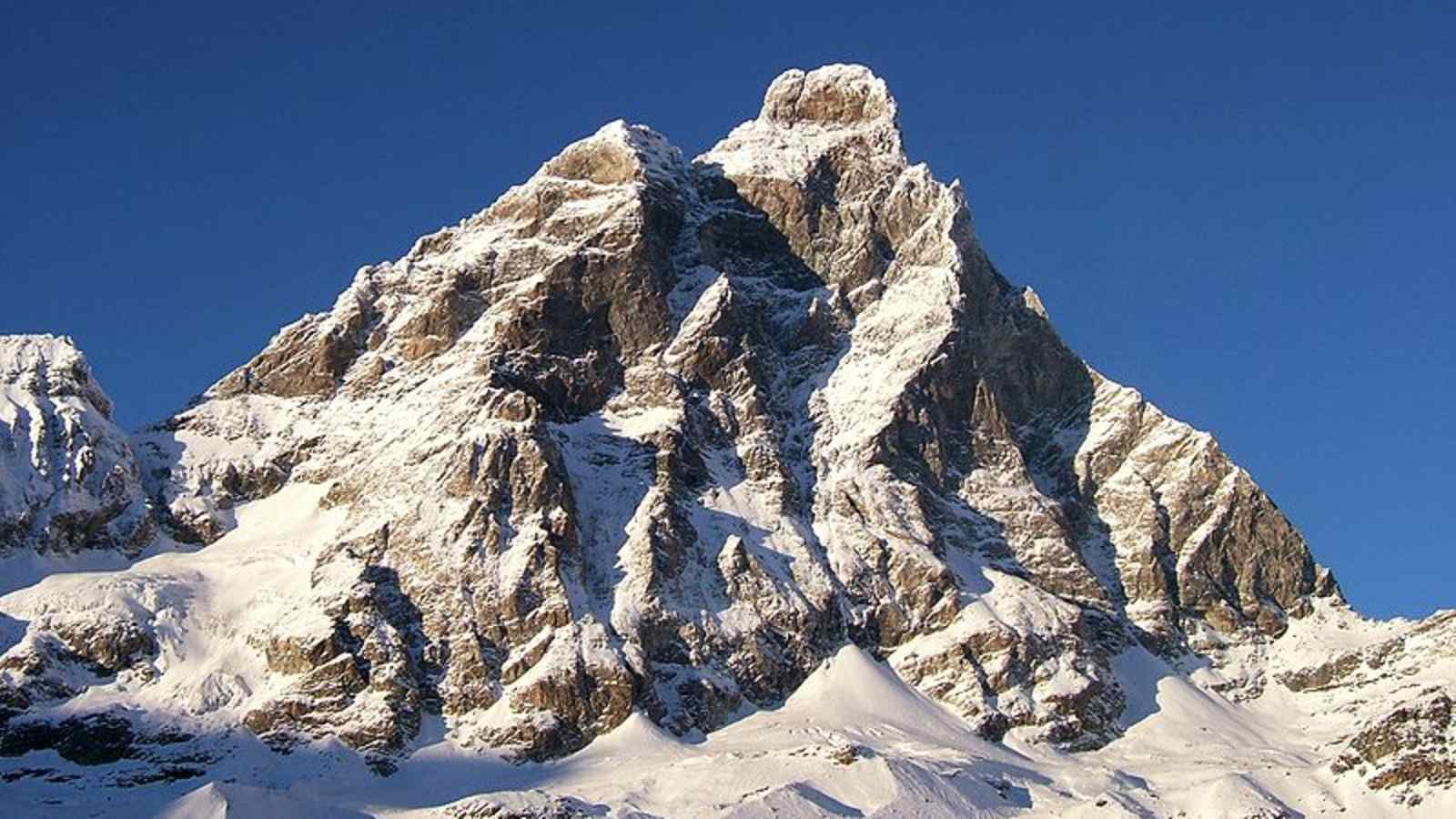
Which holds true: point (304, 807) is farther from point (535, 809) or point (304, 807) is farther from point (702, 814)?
point (702, 814)

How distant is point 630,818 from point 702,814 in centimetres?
707

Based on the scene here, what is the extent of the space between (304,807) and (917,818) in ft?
196

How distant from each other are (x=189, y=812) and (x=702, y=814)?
4858cm

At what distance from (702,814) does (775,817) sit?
7294 mm

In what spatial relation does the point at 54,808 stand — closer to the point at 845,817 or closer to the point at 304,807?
the point at 304,807

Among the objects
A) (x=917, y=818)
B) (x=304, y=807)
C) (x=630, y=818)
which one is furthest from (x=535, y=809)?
(x=917, y=818)

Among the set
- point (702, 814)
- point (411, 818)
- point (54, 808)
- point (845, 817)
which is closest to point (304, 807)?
point (411, 818)

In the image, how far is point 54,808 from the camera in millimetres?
195500

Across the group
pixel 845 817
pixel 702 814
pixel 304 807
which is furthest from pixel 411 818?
pixel 845 817

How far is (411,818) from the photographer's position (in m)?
197

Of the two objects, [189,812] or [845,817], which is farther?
[845,817]

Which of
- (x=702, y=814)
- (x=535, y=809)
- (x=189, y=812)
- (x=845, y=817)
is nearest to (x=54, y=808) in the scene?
(x=189, y=812)

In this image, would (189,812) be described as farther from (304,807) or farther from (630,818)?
(630,818)

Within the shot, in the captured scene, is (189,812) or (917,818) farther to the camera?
(917,818)
